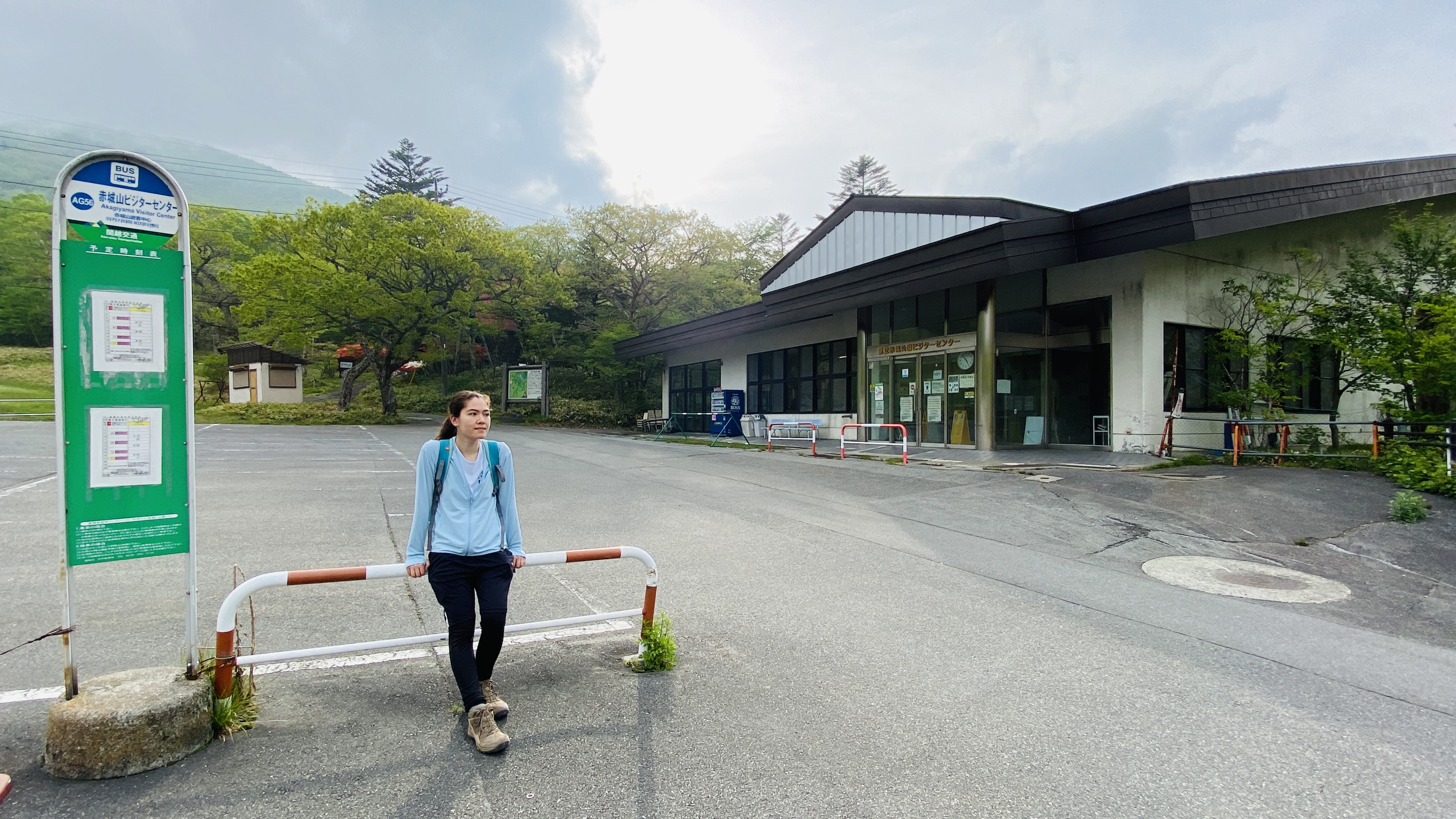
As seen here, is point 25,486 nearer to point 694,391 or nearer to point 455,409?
point 455,409

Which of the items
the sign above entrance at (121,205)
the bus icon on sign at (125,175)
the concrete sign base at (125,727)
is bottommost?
the concrete sign base at (125,727)

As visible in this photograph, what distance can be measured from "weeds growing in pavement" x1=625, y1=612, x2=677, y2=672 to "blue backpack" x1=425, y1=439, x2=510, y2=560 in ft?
3.44

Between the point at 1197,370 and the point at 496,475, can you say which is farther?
the point at 1197,370

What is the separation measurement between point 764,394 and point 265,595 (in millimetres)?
20566

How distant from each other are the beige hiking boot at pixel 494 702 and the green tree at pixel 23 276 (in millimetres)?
59933

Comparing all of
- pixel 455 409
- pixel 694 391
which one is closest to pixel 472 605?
pixel 455 409

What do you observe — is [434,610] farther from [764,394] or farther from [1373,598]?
[764,394]

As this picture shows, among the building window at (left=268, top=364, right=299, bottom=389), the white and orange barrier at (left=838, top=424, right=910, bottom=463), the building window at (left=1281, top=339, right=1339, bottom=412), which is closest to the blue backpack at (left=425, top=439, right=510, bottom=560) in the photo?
the white and orange barrier at (left=838, top=424, right=910, bottom=463)

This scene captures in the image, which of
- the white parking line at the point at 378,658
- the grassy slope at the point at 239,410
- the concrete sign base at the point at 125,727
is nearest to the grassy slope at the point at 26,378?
the grassy slope at the point at 239,410

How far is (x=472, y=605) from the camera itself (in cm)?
337

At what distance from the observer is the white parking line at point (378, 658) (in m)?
3.55

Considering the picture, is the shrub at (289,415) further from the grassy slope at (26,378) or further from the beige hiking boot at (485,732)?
the beige hiking boot at (485,732)

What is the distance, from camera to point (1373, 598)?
612cm

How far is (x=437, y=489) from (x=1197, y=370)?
53.3 feet
